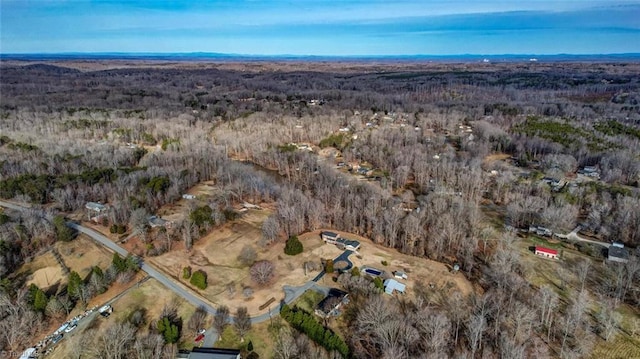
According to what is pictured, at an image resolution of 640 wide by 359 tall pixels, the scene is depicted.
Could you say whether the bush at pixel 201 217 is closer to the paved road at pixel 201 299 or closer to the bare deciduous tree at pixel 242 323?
the paved road at pixel 201 299

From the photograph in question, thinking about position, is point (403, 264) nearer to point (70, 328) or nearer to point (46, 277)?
point (70, 328)

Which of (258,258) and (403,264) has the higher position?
(403,264)

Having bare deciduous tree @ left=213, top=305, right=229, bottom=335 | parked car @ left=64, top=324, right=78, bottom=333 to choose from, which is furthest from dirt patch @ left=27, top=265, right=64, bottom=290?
bare deciduous tree @ left=213, top=305, right=229, bottom=335


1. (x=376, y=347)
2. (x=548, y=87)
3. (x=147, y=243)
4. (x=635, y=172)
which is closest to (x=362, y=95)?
(x=548, y=87)

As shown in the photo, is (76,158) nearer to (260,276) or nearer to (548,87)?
(260,276)

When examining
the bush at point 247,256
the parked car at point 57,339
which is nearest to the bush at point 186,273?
the bush at point 247,256

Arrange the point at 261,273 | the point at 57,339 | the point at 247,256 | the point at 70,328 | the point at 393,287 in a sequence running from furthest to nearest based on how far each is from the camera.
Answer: the point at 247,256 → the point at 261,273 → the point at 393,287 → the point at 70,328 → the point at 57,339

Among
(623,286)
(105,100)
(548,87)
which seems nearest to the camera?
(623,286)

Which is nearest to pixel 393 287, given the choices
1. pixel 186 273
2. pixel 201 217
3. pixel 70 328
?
pixel 186 273
